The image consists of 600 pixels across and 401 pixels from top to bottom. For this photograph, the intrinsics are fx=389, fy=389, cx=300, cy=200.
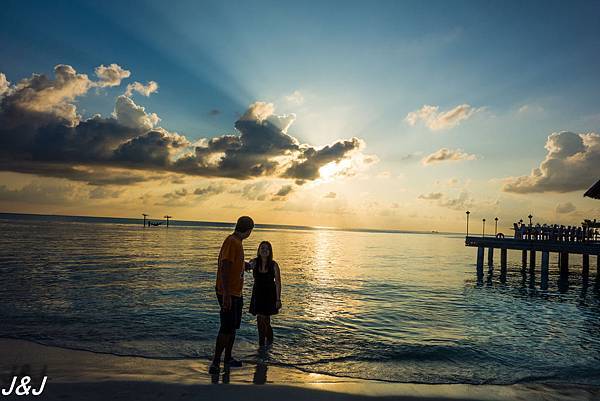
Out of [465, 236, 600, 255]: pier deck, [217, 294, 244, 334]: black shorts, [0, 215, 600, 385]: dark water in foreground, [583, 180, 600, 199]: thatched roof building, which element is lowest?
[0, 215, 600, 385]: dark water in foreground

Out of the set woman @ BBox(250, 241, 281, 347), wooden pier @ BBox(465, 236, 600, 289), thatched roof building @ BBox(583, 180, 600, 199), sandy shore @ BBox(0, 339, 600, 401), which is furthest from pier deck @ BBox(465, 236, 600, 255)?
woman @ BBox(250, 241, 281, 347)

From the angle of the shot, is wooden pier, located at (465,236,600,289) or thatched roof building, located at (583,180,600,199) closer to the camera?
wooden pier, located at (465,236,600,289)

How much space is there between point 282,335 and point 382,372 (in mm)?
3549

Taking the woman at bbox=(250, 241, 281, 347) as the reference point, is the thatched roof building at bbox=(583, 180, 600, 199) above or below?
above

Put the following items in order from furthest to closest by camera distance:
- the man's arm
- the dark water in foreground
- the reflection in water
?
the dark water in foreground, the reflection in water, the man's arm

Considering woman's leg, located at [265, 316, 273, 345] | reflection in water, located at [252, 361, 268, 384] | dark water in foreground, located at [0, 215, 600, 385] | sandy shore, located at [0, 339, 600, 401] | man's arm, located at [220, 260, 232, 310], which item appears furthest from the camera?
woman's leg, located at [265, 316, 273, 345]

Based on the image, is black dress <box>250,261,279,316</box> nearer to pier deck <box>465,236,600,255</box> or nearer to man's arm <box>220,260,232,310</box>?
man's arm <box>220,260,232,310</box>

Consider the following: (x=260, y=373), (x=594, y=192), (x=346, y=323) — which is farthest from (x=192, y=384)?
(x=594, y=192)

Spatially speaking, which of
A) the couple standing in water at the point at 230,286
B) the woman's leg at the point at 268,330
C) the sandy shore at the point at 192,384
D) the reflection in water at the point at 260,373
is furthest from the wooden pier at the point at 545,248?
the couple standing in water at the point at 230,286

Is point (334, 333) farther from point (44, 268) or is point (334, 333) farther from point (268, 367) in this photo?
point (44, 268)

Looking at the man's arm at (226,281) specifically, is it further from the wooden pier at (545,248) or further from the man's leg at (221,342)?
the wooden pier at (545,248)

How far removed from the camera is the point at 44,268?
22.6 meters

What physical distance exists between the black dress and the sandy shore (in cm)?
117

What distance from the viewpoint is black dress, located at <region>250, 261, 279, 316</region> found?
27.0 ft
